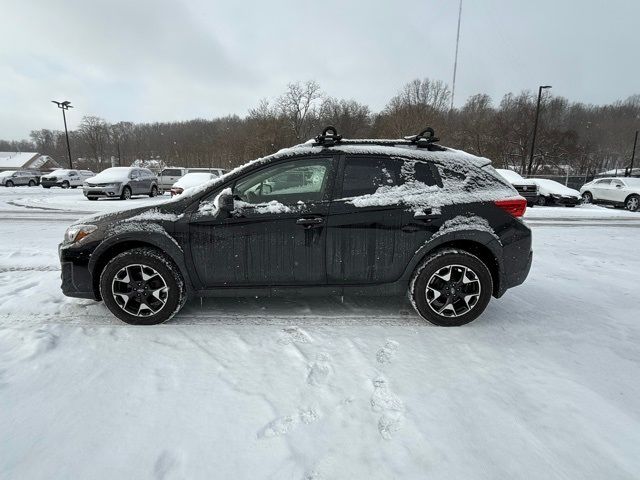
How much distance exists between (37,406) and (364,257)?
265 cm

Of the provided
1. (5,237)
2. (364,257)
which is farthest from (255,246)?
(5,237)

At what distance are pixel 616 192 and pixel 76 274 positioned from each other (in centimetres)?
2306

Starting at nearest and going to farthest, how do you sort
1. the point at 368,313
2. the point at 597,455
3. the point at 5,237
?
1. the point at 597,455
2. the point at 368,313
3. the point at 5,237

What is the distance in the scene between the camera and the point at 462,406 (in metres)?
2.40

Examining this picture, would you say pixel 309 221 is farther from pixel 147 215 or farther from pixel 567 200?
pixel 567 200

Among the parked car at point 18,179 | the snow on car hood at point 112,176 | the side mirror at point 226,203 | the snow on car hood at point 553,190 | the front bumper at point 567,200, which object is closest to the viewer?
the side mirror at point 226,203

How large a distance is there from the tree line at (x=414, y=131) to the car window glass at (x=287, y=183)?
2986 centimetres

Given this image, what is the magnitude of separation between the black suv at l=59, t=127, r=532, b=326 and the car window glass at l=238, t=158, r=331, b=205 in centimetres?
1

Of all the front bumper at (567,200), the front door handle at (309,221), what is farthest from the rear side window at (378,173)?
the front bumper at (567,200)

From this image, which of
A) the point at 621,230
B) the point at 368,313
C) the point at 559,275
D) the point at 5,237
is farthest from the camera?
the point at 621,230

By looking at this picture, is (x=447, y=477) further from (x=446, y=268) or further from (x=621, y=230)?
(x=621, y=230)

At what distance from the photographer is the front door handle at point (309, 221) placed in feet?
11.1

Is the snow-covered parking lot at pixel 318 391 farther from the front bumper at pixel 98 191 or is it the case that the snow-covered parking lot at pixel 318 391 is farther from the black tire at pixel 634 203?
the black tire at pixel 634 203

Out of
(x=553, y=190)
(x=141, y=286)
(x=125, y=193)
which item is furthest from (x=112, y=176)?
(x=553, y=190)
